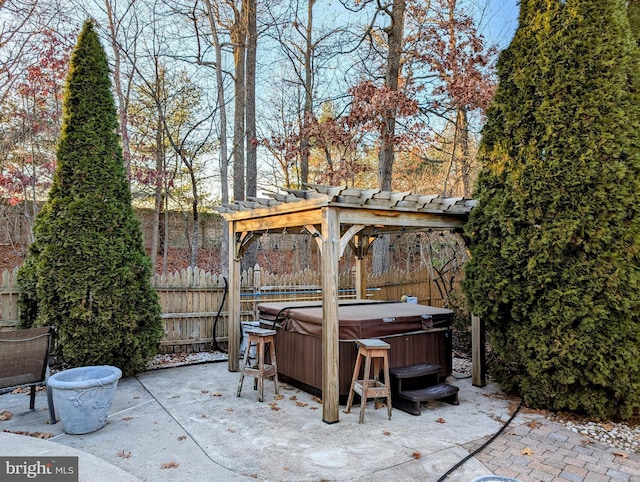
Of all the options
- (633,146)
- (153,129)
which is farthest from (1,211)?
(633,146)

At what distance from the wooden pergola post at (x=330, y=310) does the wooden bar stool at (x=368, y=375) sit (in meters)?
0.26

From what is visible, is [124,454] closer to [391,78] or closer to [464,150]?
[391,78]

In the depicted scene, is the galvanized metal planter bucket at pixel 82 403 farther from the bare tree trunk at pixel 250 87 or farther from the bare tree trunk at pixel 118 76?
the bare tree trunk at pixel 118 76

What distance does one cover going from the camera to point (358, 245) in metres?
7.18

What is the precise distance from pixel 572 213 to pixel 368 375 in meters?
2.53

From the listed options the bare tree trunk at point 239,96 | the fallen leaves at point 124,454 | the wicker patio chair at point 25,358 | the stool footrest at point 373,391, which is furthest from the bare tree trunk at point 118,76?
the stool footrest at point 373,391

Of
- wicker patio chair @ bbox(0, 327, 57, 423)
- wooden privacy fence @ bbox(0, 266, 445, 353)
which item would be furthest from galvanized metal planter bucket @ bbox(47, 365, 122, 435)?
wooden privacy fence @ bbox(0, 266, 445, 353)

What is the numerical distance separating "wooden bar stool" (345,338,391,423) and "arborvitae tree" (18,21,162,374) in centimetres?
293

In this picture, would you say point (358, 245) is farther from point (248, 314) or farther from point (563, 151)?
point (563, 151)

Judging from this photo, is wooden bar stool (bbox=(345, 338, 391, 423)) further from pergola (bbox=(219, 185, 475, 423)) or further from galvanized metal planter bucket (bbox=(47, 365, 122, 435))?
galvanized metal planter bucket (bbox=(47, 365, 122, 435))

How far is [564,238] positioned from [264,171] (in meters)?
10.9

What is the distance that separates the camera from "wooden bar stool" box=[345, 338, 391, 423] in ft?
13.2

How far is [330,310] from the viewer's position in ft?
13.3

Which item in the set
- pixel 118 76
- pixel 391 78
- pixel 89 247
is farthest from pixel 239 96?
pixel 89 247
